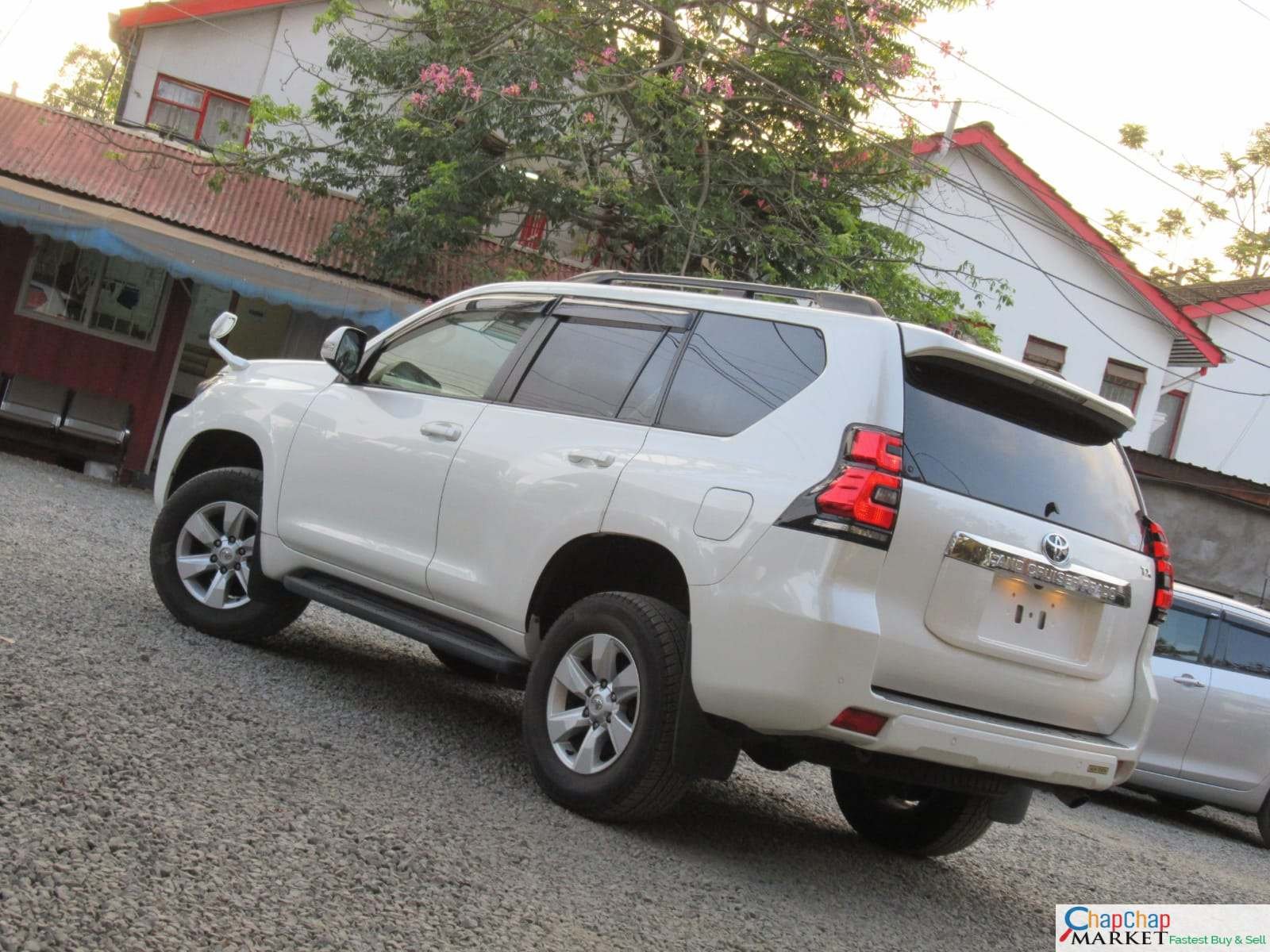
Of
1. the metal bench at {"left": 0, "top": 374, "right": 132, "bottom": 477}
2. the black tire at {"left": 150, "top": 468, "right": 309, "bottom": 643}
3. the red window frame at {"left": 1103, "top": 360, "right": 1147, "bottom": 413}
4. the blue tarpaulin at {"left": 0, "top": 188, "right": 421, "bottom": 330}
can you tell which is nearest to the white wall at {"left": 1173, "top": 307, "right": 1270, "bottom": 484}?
the red window frame at {"left": 1103, "top": 360, "right": 1147, "bottom": 413}

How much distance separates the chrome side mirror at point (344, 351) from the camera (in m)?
6.05

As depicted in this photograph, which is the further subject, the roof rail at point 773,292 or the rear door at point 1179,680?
the rear door at point 1179,680

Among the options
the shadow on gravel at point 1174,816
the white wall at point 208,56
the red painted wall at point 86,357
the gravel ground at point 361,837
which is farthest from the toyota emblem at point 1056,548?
the white wall at point 208,56

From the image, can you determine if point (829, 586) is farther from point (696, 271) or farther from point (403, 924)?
point (696, 271)

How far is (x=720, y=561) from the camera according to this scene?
13.9 ft

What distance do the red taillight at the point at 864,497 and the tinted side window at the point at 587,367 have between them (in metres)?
1.16

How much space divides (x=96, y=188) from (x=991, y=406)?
1427 centimetres

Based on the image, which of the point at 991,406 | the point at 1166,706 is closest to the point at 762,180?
the point at 1166,706

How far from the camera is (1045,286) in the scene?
2275 cm

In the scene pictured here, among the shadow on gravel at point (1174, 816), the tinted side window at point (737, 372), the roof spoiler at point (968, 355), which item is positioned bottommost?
the shadow on gravel at point (1174, 816)

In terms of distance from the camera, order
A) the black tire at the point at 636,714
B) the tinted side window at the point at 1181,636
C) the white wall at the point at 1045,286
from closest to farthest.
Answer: the black tire at the point at 636,714, the tinted side window at the point at 1181,636, the white wall at the point at 1045,286

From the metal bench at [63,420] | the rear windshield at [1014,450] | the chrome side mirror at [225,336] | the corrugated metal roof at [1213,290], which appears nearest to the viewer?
the rear windshield at [1014,450]

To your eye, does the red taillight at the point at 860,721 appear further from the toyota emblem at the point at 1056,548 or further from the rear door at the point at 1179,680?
the rear door at the point at 1179,680

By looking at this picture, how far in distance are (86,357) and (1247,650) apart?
1310 centimetres
